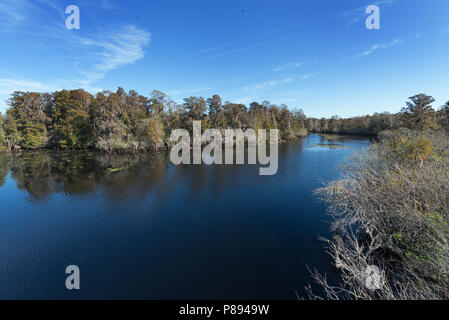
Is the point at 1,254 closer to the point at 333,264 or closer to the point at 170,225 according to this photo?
the point at 170,225

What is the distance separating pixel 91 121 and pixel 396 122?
9222cm

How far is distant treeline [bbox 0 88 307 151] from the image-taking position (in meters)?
41.9

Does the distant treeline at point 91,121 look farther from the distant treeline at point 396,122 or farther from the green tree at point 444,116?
the green tree at point 444,116

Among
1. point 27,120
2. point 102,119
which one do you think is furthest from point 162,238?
point 27,120

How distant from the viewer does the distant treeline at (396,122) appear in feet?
141

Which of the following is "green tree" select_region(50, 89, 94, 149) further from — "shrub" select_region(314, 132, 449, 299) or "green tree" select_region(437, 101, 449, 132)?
"green tree" select_region(437, 101, 449, 132)

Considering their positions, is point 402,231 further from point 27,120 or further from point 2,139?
point 2,139

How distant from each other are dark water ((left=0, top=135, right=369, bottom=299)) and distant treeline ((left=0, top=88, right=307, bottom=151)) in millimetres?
22701

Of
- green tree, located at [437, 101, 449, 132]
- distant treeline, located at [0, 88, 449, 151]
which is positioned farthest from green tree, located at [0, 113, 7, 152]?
green tree, located at [437, 101, 449, 132]

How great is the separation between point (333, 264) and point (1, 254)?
715 inches

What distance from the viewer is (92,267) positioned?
932 cm

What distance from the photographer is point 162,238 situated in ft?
37.9
